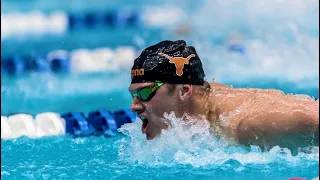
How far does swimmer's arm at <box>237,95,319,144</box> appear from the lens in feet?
8.87

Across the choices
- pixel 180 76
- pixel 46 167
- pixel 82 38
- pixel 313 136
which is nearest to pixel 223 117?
pixel 180 76

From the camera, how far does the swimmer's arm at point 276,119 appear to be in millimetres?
2703

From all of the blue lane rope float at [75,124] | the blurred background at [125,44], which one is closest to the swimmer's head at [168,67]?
the blue lane rope float at [75,124]

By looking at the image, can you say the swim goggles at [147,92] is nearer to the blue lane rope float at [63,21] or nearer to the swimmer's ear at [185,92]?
the swimmer's ear at [185,92]

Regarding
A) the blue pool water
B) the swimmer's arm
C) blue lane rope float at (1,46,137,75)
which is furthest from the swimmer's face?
A: blue lane rope float at (1,46,137,75)

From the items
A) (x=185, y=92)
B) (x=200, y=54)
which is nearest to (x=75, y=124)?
(x=185, y=92)

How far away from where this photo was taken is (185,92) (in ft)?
10.5

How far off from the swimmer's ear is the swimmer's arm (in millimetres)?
325

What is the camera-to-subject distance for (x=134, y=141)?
11.4 feet

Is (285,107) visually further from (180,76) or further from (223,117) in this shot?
(180,76)

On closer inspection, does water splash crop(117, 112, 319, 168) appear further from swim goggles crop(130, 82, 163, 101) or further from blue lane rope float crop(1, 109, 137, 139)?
blue lane rope float crop(1, 109, 137, 139)

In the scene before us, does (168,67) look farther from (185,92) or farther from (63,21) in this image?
(63,21)

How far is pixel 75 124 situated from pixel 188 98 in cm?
230

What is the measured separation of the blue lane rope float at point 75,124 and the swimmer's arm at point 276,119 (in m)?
2.22
